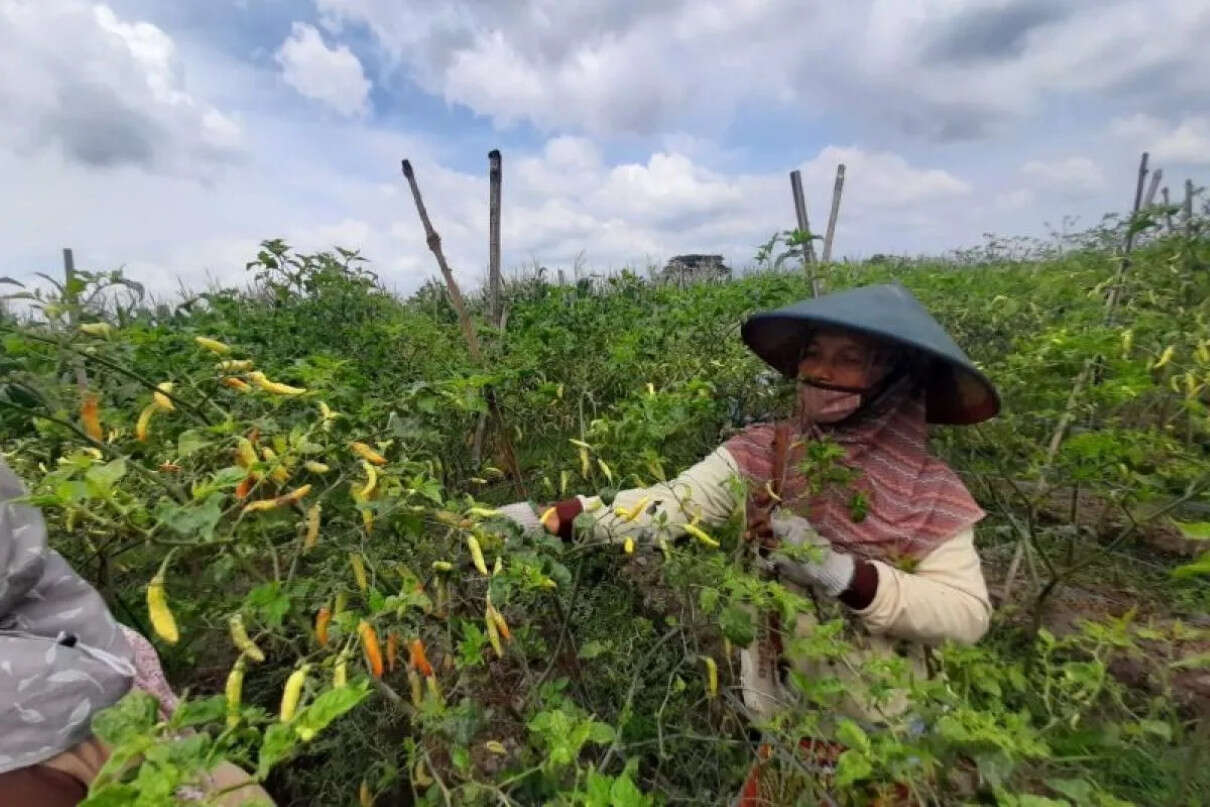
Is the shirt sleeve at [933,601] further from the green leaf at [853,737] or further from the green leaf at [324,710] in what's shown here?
the green leaf at [324,710]

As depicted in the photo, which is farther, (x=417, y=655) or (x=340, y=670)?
(x=417, y=655)

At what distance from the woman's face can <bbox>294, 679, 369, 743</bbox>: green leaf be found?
1.16 metres

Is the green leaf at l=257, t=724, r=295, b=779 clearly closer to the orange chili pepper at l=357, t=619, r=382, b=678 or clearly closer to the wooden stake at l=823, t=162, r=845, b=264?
the orange chili pepper at l=357, t=619, r=382, b=678

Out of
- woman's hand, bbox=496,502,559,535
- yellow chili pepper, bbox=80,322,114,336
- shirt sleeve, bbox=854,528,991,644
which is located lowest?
shirt sleeve, bbox=854,528,991,644

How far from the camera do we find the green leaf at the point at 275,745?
550mm

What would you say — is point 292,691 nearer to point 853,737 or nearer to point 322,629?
point 322,629

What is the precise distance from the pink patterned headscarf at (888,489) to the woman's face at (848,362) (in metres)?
0.06

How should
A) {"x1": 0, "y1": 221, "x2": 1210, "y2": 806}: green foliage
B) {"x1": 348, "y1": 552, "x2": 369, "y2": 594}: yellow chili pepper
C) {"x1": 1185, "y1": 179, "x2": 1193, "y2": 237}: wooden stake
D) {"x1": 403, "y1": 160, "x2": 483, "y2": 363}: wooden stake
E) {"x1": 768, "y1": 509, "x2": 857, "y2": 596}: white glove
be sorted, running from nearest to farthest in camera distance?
{"x1": 0, "y1": 221, "x2": 1210, "y2": 806}: green foliage
{"x1": 348, "y1": 552, "x2": 369, "y2": 594}: yellow chili pepper
{"x1": 768, "y1": 509, "x2": 857, "y2": 596}: white glove
{"x1": 403, "y1": 160, "x2": 483, "y2": 363}: wooden stake
{"x1": 1185, "y1": 179, "x2": 1193, "y2": 237}: wooden stake

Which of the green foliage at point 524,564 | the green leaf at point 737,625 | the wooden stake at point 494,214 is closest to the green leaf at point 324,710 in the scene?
the green foliage at point 524,564

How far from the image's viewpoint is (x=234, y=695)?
0.73 m

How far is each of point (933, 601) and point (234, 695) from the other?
120 centimetres

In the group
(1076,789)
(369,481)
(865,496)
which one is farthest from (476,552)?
(865,496)

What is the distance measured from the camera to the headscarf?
0.94 m

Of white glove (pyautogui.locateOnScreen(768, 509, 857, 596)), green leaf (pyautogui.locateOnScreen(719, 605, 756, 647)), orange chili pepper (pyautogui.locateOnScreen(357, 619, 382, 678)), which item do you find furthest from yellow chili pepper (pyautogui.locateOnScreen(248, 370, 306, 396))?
white glove (pyautogui.locateOnScreen(768, 509, 857, 596))
